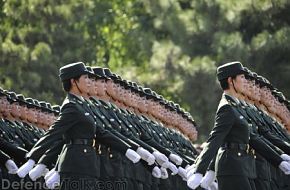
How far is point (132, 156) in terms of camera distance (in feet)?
42.1

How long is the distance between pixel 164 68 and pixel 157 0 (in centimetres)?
208

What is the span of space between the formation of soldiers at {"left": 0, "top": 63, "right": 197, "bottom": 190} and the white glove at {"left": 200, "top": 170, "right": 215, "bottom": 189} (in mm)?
719

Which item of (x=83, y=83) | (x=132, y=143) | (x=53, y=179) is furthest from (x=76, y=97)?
(x=53, y=179)

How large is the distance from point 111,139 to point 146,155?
393mm

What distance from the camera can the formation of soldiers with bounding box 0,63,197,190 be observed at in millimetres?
12688

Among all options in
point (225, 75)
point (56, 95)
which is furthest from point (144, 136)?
point (56, 95)

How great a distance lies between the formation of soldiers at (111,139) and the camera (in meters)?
12.7

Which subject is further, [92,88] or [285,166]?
[92,88]

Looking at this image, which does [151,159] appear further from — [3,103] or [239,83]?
[3,103]

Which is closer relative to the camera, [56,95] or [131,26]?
[56,95]

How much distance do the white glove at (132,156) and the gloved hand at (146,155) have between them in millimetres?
156

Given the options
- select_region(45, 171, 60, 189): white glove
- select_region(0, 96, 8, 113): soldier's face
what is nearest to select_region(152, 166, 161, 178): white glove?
select_region(45, 171, 60, 189): white glove

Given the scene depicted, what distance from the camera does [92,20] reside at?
1388 inches

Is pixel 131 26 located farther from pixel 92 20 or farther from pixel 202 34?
pixel 202 34
